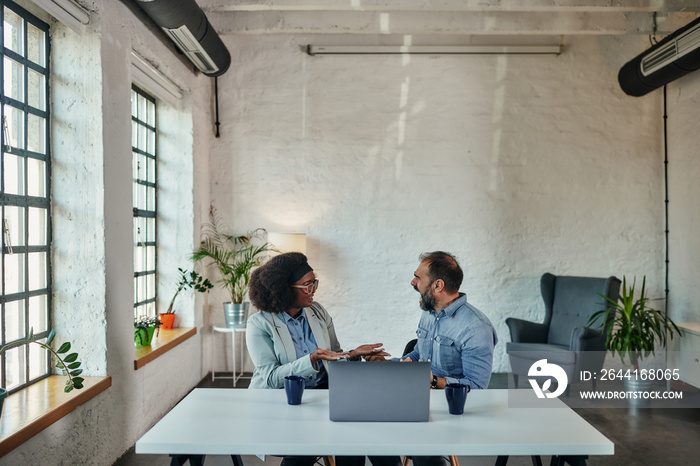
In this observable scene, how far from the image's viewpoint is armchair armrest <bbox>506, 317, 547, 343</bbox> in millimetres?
6008

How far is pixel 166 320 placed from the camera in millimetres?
5809

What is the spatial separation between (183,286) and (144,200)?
3.21 ft

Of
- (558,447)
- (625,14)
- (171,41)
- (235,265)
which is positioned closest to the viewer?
(558,447)

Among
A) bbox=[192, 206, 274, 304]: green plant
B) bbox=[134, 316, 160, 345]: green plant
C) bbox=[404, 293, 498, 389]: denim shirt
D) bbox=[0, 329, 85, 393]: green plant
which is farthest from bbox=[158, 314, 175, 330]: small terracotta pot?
bbox=[404, 293, 498, 389]: denim shirt

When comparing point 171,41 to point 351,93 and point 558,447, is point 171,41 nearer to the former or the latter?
point 351,93

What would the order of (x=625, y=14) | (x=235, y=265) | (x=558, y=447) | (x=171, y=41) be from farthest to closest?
1. (x=235, y=265)
2. (x=625, y=14)
3. (x=171, y=41)
4. (x=558, y=447)

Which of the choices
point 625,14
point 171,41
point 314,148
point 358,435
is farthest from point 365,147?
point 358,435

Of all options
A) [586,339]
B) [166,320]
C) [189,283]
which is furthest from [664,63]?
[166,320]

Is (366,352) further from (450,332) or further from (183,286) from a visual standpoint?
(183,286)

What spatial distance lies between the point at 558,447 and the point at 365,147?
16.5 feet

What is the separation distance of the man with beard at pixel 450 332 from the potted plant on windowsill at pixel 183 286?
3026 mm

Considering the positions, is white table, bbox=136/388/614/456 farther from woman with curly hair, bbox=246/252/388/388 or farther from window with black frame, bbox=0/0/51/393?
window with black frame, bbox=0/0/51/393

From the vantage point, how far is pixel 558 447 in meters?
1.99

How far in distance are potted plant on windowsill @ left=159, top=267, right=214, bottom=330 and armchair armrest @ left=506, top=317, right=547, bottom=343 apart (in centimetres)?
316
